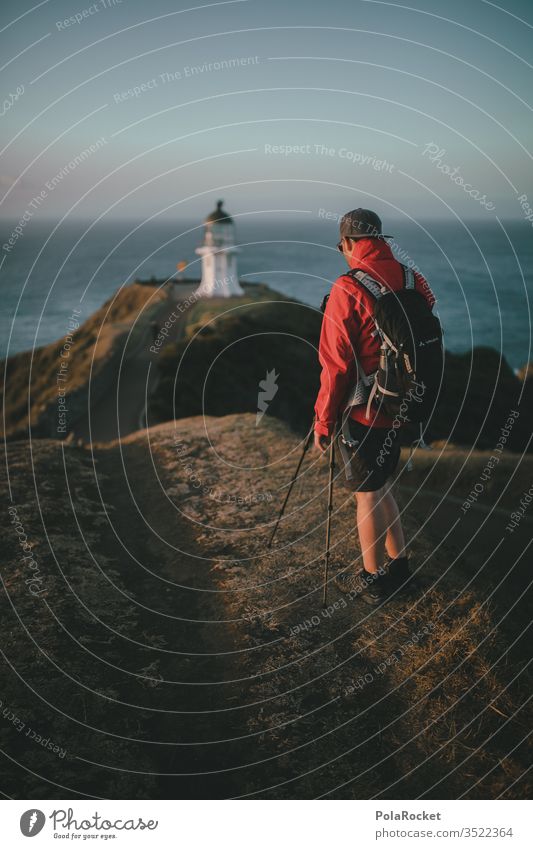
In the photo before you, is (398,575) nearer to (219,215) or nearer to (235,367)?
(235,367)

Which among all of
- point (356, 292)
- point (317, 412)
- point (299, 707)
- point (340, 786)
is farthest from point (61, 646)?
point (356, 292)

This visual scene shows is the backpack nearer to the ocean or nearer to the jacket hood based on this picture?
the jacket hood

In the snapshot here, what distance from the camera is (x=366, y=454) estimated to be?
217 inches

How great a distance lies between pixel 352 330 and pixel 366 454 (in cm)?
120

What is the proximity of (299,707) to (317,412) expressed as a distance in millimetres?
2542

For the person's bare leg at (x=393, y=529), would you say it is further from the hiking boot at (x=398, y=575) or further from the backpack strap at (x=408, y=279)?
the backpack strap at (x=408, y=279)

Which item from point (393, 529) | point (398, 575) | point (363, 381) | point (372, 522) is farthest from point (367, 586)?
point (363, 381)

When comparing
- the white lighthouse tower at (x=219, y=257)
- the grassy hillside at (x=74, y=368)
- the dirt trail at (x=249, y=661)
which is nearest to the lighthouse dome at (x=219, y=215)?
the white lighthouse tower at (x=219, y=257)

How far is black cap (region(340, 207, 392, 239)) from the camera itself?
5117mm

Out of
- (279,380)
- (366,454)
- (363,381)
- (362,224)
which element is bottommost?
(366,454)

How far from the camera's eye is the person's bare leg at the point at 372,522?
18.3 feet

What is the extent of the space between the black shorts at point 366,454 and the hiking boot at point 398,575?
1.03 meters

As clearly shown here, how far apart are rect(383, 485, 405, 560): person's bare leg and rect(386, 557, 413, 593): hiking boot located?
0.21ft
